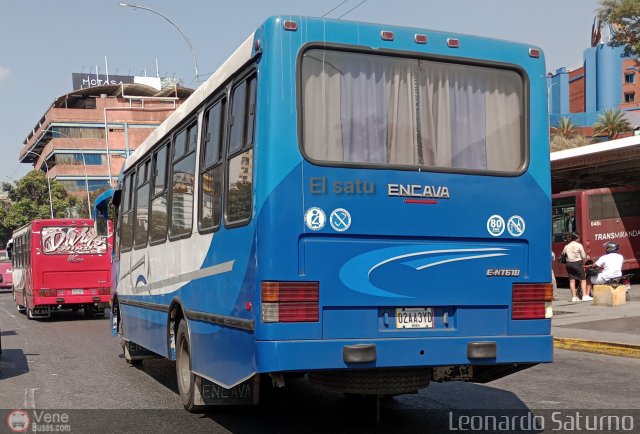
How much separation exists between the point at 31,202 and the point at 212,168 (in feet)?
277

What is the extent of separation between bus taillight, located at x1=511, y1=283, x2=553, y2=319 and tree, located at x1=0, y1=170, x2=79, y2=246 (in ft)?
275

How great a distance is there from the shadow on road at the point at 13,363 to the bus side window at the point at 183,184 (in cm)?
464

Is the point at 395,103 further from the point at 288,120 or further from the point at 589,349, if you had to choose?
the point at 589,349

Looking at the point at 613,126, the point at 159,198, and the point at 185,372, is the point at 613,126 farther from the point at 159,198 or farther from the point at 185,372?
the point at 185,372

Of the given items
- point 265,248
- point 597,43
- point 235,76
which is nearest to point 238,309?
point 265,248

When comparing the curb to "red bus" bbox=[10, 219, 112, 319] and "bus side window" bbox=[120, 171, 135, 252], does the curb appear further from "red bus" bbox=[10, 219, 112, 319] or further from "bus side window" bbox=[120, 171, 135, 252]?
"red bus" bbox=[10, 219, 112, 319]

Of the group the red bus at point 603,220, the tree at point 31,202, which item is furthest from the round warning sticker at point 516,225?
the tree at point 31,202

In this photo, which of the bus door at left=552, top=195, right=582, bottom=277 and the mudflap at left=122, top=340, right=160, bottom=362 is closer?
the mudflap at left=122, top=340, right=160, bottom=362

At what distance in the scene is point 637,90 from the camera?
82.8 meters

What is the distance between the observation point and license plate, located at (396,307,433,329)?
20.3 feet

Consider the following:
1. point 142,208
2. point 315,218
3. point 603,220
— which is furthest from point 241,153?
point 603,220

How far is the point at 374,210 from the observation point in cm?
617

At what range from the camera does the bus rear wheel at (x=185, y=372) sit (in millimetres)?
7986

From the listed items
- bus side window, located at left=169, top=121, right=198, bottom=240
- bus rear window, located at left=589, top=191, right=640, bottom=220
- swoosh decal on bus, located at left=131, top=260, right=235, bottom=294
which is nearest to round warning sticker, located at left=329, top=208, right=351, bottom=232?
swoosh decal on bus, located at left=131, top=260, right=235, bottom=294
